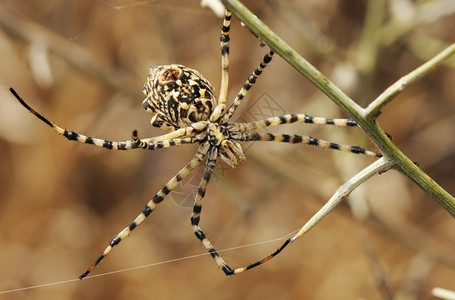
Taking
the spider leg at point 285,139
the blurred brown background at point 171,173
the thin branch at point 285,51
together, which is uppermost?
the blurred brown background at point 171,173

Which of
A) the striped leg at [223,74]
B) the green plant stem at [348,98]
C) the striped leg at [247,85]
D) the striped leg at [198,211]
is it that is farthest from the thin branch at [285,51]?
the striped leg at [198,211]

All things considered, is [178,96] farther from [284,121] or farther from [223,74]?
[284,121]

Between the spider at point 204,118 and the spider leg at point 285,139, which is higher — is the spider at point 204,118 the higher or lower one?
the higher one

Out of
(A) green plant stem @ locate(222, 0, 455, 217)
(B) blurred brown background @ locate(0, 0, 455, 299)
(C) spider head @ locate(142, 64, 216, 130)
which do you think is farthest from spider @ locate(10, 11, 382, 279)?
(B) blurred brown background @ locate(0, 0, 455, 299)

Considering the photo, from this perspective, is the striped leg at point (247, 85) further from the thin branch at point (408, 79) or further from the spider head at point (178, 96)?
the thin branch at point (408, 79)

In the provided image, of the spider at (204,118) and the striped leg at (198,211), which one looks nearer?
the spider at (204,118)

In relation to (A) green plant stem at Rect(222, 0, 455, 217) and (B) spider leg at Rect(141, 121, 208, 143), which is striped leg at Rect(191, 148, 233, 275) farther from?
(A) green plant stem at Rect(222, 0, 455, 217)

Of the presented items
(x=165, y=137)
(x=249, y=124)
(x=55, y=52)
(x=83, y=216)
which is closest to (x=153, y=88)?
(x=165, y=137)
